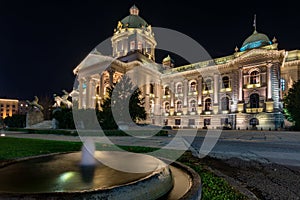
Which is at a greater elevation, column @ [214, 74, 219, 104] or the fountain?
column @ [214, 74, 219, 104]

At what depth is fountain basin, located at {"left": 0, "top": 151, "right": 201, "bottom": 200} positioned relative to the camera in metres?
2.51

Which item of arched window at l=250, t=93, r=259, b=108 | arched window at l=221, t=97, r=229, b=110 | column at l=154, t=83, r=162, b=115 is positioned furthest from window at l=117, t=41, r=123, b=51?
arched window at l=250, t=93, r=259, b=108

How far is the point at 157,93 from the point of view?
52.4m

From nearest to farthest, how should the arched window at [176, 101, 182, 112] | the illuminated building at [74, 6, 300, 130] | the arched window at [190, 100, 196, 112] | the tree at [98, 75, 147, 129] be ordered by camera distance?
the tree at [98, 75, 147, 129] → the illuminated building at [74, 6, 300, 130] → the arched window at [190, 100, 196, 112] → the arched window at [176, 101, 182, 112]

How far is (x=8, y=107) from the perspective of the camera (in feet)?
336

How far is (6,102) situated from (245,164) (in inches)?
4831

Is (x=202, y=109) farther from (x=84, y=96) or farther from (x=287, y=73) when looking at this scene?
(x=84, y=96)

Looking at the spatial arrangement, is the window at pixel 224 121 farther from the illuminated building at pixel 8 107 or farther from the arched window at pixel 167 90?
the illuminated building at pixel 8 107

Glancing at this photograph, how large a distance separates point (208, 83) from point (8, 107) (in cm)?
10495

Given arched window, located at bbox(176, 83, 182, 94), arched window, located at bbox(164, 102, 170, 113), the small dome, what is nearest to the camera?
arched window, located at bbox(176, 83, 182, 94)

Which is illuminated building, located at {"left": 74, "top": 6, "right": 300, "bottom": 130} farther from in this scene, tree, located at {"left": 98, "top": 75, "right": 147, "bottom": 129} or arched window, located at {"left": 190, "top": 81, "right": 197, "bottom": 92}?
tree, located at {"left": 98, "top": 75, "right": 147, "bottom": 129}

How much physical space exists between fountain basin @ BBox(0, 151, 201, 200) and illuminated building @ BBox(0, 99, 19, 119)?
117837 mm

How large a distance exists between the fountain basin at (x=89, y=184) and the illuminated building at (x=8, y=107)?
117837 mm

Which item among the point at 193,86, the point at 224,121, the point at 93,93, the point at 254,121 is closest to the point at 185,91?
the point at 193,86
